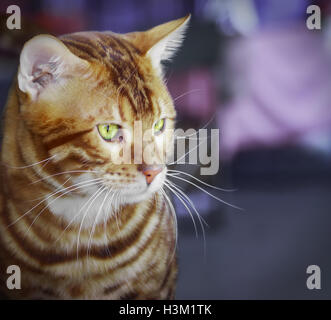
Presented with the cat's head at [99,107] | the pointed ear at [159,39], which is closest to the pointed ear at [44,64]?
the cat's head at [99,107]

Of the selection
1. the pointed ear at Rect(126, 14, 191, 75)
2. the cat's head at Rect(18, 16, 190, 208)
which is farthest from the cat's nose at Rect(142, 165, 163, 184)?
the pointed ear at Rect(126, 14, 191, 75)

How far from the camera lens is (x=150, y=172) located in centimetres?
62

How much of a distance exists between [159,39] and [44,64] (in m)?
0.18

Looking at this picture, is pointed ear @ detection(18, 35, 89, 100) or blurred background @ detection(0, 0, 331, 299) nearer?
pointed ear @ detection(18, 35, 89, 100)

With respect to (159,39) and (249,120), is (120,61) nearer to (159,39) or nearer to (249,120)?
(159,39)

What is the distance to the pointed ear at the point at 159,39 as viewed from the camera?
2.13 ft

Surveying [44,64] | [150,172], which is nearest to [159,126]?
[150,172]

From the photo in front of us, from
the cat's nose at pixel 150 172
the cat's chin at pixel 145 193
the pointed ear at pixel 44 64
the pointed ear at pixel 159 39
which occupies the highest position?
the pointed ear at pixel 159 39

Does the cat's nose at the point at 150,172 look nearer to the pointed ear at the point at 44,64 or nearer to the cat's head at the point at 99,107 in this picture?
the cat's head at the point at 99,107

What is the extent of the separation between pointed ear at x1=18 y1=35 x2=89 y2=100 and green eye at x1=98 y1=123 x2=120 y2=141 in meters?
0.09

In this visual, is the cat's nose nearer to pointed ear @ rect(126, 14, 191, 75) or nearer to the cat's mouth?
the cat's mouth

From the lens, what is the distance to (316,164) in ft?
4.50

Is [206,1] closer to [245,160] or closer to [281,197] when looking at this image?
[245,160]

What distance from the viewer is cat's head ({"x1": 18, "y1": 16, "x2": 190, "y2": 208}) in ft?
1.92
